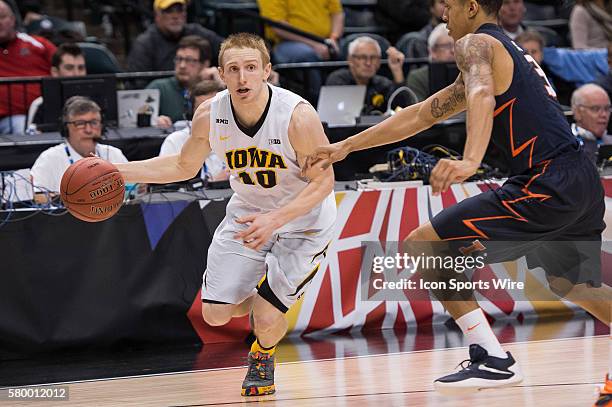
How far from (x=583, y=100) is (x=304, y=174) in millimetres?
4224

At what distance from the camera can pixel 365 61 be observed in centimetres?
975

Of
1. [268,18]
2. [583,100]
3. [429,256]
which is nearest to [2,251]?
[429,256]

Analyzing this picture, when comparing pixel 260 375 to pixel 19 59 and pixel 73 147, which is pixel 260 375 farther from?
pixel 19 59

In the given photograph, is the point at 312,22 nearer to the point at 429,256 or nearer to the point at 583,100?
the point at 583,100

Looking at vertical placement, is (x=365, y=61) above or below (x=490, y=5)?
below

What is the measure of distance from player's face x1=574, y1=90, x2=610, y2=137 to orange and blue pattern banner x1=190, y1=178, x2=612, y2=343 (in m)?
1.17

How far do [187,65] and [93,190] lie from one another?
416 cm

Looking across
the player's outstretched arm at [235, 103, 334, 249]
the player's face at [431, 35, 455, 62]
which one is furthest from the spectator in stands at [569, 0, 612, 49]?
the player's outstretched arm at [235, 103, 334, 249]

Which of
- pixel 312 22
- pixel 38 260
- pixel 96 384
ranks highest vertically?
pixel 312 22

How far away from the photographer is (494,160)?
29.0 feet

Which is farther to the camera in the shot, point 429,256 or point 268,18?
point 268,18

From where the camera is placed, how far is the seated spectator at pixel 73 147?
7656 millimetres

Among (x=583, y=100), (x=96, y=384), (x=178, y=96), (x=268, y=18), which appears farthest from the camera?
(x=268, y=18)

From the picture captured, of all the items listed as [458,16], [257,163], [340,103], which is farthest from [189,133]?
[458,16]
